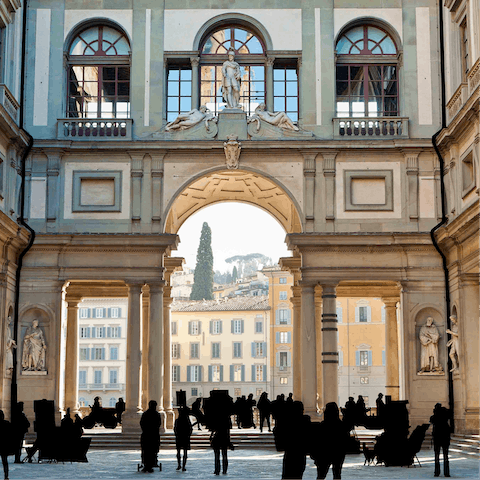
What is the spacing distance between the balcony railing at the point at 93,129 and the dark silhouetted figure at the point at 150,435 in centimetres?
1375

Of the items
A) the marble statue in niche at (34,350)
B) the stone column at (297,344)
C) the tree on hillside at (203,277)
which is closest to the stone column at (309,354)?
the stone column at (297,344)

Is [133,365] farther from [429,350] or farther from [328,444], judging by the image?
[328,444]

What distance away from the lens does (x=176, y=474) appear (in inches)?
807

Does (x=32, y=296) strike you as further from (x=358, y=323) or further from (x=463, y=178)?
(x=358, y=323)

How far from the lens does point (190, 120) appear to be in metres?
31.7

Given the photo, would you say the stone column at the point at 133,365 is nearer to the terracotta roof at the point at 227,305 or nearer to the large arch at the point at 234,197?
the large arch at the point at 234,197

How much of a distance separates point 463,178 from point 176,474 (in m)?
13.7

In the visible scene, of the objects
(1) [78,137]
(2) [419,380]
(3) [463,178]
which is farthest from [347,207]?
(1) [78,137]

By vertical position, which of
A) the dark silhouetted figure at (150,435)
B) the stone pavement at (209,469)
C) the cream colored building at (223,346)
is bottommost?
the stone pavement at (209,469)

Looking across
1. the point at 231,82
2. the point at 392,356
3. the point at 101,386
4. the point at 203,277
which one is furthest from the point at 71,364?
the point at 203,277

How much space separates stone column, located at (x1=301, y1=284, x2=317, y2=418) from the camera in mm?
30281

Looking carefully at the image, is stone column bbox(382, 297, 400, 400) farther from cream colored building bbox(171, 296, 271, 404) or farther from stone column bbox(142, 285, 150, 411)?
cream colored building bbox(171, 296, 271, 404)

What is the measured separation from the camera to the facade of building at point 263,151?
30.5 m

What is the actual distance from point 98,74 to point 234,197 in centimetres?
734
